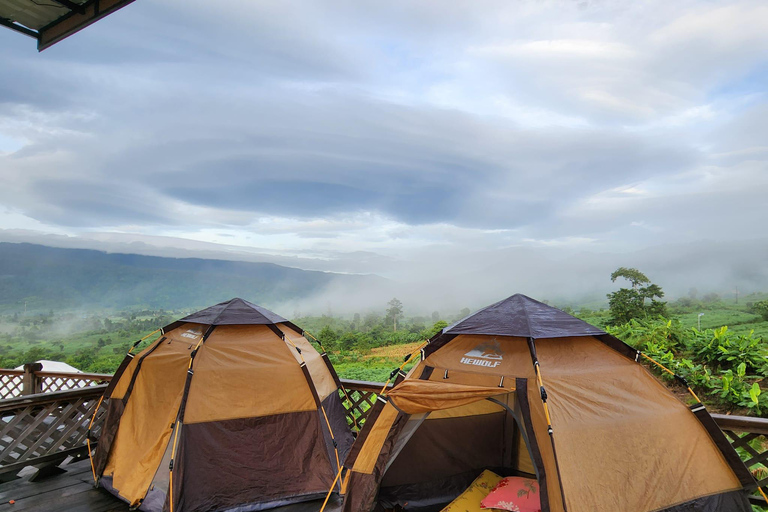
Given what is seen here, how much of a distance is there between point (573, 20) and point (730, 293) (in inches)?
201

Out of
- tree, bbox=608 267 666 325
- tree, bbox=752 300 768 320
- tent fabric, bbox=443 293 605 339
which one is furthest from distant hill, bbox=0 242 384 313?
tent fabric, bbox=443 293 605 339

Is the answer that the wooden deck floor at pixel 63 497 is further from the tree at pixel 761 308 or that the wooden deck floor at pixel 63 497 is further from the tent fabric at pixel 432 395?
the tree at pixel 761 308

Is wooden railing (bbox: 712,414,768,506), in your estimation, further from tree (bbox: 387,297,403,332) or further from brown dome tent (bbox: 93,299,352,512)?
tree (bbox: 387,297,403,332)

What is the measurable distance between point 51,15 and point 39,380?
18.7ft

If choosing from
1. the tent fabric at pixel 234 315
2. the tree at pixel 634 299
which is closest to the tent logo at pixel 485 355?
the tent fabric at pixel 234 315

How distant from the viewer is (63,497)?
Answer: 12.2 ft

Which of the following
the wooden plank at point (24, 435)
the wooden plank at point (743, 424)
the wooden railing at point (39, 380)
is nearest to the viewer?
the wooden plank at point (743, 424)

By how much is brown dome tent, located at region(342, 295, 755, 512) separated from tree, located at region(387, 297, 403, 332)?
614 cm

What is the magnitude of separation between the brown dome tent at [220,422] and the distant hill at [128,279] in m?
8.78

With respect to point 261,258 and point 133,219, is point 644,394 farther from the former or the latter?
point 261,258

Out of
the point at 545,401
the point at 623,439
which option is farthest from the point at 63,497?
the point at 623,439

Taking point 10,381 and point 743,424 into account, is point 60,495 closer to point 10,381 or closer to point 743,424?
point 10,381

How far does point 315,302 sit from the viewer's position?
36.1ft

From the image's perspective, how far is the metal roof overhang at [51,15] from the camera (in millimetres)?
2873
